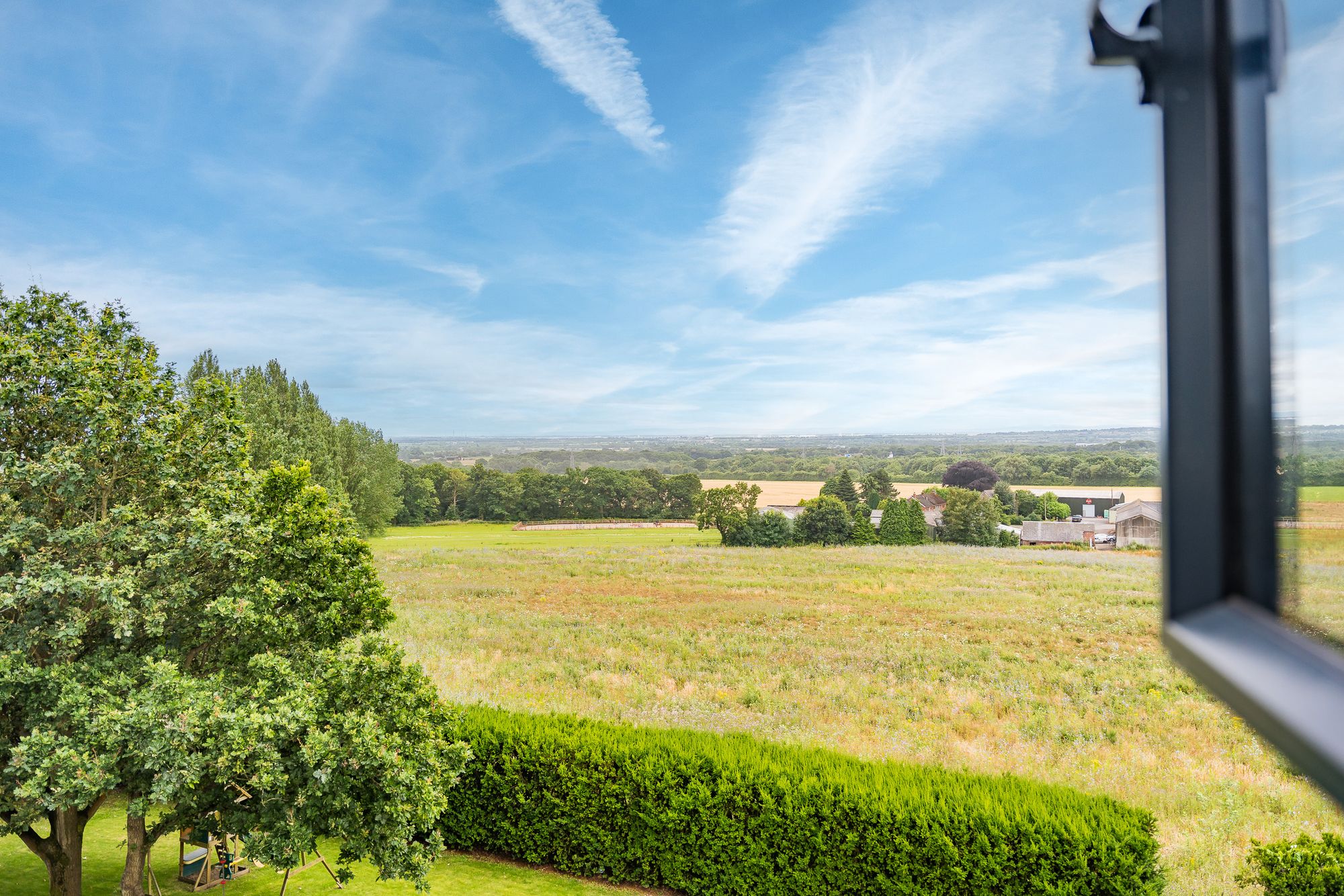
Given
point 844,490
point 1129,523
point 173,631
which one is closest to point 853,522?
point 844,490

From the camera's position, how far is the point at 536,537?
21.0 meters

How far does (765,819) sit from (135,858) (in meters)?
4.44

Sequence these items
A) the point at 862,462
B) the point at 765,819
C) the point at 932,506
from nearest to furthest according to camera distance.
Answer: the point at 765,819, the point at 932,506, the point at 862,462

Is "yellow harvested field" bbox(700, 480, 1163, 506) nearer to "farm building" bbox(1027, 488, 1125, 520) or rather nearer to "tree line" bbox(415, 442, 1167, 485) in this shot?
"tree line" bbox(415, 442, 1167, 485)

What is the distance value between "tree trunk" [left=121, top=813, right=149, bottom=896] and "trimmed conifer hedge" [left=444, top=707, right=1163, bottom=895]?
2.28m

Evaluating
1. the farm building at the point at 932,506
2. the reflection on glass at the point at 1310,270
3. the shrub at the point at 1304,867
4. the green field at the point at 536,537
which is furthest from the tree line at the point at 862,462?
the reflection on glass at the point at 1310,270

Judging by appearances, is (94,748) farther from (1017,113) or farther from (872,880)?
(1017,113)

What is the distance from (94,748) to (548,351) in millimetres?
28170

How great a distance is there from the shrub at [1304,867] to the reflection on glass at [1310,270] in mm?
5522

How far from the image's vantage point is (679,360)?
32594 millimetres

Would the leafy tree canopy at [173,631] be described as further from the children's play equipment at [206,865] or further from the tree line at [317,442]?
the tree line at [317,442]

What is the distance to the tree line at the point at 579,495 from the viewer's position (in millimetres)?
22031

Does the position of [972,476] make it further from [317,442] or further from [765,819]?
[317,442]

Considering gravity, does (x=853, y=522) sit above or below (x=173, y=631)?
below
